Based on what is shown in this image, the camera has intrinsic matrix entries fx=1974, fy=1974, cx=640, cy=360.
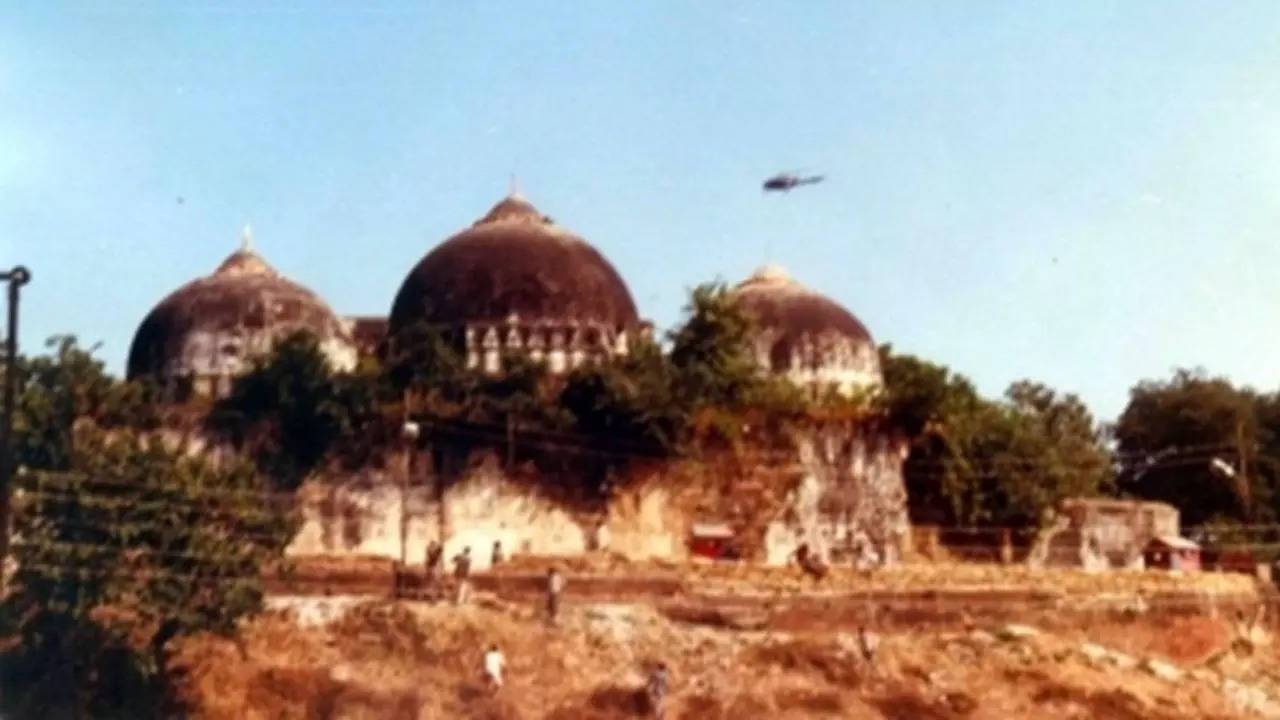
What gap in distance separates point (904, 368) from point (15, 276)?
72.1 ft

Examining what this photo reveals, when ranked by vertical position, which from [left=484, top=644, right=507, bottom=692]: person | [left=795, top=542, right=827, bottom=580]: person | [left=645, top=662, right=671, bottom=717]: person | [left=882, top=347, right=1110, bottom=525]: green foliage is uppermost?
[left=882, top=347, right=1110, bottom=525]: green foliage

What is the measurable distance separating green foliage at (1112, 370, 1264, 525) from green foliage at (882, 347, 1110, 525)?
37.5 ft

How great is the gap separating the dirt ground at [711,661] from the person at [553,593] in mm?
161

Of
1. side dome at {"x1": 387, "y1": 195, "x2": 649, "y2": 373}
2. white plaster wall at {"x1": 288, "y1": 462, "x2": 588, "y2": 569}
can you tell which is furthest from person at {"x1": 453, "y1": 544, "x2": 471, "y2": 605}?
side dome at {"x1": 387, "y1": 195, "x2": 649, "y2": 373}

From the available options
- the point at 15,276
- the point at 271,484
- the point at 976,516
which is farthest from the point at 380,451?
the point at 15,276

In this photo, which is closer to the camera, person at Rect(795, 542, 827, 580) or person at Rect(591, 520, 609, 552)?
person at Rect(795, 542, 827, 580)

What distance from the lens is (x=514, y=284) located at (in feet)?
102

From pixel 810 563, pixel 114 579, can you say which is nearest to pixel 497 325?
pixel 810 563

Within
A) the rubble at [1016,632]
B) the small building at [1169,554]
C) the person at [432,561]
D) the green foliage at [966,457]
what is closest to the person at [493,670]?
the person at [432,561]

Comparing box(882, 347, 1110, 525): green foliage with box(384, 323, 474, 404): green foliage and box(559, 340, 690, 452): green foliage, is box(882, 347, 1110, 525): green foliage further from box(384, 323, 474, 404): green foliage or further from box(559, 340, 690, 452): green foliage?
box(384, 323, 474, 404): green foliage

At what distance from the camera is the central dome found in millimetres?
30922

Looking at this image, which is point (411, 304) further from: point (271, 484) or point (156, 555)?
point (156, 555)

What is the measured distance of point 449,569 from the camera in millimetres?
27094

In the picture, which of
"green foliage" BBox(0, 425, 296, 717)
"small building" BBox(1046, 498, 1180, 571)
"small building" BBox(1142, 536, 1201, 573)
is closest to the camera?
"green foliage" BBox(0, 425, 296, 717)
